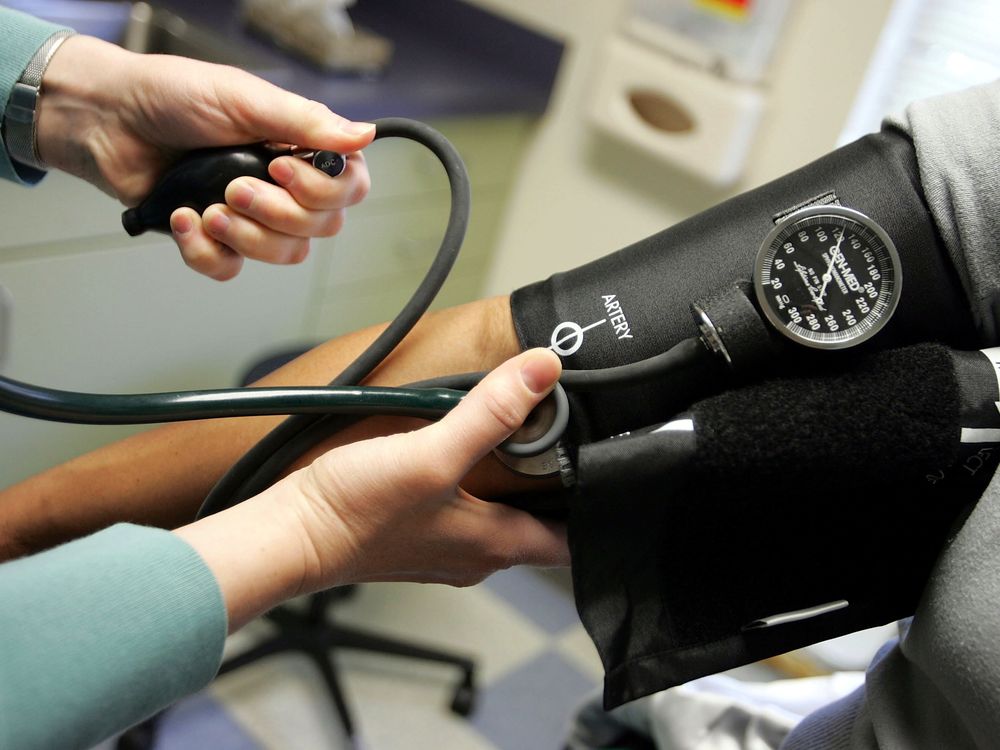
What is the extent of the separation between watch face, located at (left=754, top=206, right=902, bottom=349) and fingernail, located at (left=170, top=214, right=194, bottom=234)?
18.2 inches

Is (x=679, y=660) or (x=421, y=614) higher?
(x=679, y=660)

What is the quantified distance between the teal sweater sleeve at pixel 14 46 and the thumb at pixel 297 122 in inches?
7.9

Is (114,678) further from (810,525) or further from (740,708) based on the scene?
(740,708)

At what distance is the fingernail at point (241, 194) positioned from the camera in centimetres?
79

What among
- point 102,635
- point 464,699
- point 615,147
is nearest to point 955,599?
point 102,635

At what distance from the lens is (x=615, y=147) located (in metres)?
2.24

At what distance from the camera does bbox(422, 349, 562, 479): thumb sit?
0.63 metres

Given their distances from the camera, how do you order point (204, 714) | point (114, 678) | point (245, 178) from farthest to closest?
point (204, 714), point (245, 178), point (114, 678)

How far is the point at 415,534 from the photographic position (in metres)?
0.67

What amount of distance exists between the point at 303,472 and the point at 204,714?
48.3 inches

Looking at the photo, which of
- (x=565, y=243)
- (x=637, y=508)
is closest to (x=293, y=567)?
(x=637, y=508)

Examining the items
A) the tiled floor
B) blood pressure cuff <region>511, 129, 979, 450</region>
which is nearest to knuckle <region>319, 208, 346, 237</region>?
blood pressure cuff <region>511, 129, 979, 450</region>

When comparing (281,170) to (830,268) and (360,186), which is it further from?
(830,268)

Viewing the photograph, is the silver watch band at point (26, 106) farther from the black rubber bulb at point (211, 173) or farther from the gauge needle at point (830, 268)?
the gauge needle at point (830, 268)
